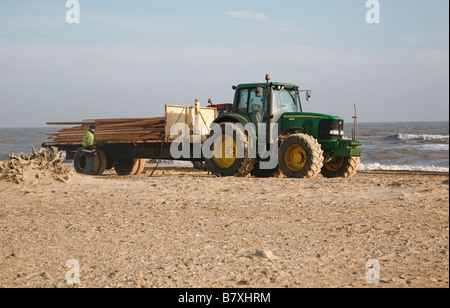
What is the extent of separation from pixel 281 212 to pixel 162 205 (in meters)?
2.07

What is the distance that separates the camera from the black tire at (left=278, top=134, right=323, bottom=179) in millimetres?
11688

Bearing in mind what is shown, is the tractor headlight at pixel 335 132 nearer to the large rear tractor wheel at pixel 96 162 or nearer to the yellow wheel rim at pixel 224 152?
the yellow wheel rim at pixel 224 152

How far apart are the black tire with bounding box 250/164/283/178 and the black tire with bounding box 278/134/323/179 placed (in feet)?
3.49

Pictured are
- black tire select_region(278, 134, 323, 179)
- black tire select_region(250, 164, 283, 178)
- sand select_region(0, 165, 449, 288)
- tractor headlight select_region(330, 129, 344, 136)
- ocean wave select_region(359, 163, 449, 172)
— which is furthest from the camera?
ocean wave select_region(359, 163, 449, 172)

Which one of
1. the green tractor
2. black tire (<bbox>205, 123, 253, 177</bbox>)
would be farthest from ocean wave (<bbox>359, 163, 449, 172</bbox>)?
black tire (<bbox>205, 123, 253, 177</bbox>)

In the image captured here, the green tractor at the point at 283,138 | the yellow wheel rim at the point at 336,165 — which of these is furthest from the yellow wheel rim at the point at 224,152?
the yellow wheel rim at the point at 336,165

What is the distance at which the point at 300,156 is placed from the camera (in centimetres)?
1215

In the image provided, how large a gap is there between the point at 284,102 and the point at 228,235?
22.4 feet

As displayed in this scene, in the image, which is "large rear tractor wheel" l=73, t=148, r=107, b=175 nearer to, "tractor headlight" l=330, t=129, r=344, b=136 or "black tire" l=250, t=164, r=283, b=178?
"black tire" l=250, t=164, r=283, b=178

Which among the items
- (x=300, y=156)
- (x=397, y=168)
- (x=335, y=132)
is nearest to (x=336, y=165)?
(x=335, y=132)

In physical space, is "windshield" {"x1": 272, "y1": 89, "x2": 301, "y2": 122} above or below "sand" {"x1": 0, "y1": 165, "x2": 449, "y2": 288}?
above

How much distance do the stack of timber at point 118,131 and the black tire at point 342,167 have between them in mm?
4523

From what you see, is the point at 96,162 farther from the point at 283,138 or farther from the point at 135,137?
the point at 283,138
